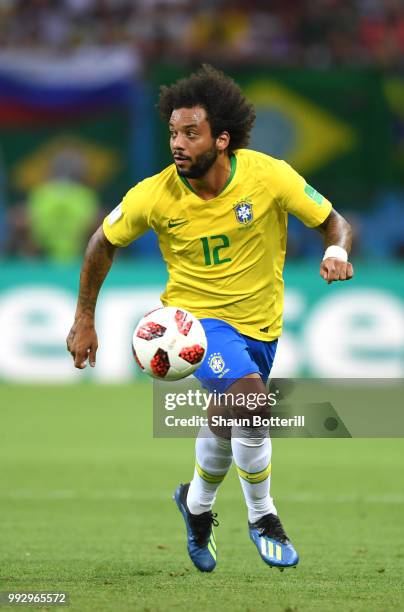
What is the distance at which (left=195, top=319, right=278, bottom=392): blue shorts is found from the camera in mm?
6359

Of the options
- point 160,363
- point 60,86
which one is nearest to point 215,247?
point 160,363

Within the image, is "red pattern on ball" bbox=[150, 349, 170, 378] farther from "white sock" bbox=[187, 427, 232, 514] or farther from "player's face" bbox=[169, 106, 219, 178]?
"player's face" bbox=[169, 106, 219, 178]

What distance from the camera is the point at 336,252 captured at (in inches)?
244

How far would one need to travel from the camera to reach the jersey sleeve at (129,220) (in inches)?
259

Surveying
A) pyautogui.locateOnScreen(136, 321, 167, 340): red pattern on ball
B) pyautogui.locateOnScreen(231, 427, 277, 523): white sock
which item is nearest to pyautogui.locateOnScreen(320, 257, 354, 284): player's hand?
pyautogui.locateOnScreen(136, 321, 167, 340): red pattern on ball

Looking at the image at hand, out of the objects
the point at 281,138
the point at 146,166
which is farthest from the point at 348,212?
the point at 146,166

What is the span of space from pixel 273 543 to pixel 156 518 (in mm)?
2239

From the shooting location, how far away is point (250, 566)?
6883mm

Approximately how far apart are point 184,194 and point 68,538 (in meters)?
2.26

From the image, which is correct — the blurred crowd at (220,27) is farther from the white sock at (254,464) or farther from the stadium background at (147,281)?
the white sock at (254,464)

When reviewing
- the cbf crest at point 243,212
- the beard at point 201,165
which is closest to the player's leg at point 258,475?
the cbf crest at point 243,212

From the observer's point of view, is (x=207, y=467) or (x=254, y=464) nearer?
(x=254, y=464)

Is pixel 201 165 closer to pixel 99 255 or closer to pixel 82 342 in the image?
pixel 99 255

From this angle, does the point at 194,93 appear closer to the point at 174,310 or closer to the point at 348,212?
the point at 174,310
